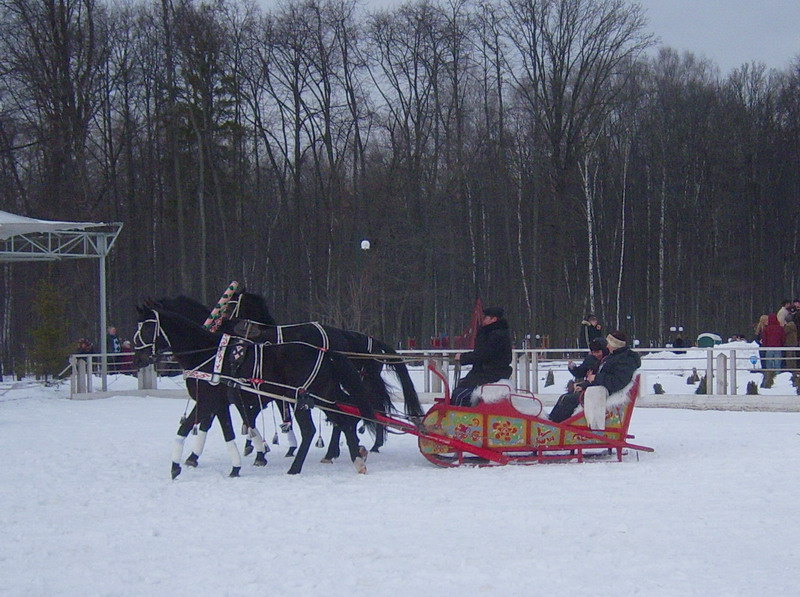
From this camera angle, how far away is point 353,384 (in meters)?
11.1

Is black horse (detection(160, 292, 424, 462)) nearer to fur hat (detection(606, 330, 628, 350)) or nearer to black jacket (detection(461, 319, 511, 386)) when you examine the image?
black jacket (detection(461, 319, 511, 386))

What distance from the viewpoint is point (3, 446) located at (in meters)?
13.6

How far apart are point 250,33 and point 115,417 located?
858 inches

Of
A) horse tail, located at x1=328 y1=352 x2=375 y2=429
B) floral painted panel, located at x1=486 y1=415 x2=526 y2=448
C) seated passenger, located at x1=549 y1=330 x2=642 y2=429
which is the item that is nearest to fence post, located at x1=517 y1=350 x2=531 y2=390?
seated passenger, located at x1=549 y1=330 x2=642 y2=429

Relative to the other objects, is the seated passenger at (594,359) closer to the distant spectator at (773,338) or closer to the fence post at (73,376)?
the distant spectator at (773,338)

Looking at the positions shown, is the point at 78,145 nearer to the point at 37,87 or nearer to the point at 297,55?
the point at 37,87

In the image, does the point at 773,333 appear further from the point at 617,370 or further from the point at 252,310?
the point at 252,310

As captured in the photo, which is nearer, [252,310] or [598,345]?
[252,310]

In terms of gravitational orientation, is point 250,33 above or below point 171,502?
above

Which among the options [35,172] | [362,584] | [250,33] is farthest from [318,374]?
[35,172]

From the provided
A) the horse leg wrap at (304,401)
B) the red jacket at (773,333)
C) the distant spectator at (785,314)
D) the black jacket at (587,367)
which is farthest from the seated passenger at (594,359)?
the distant spectator at (785,314)

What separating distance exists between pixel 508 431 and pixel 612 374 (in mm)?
1334

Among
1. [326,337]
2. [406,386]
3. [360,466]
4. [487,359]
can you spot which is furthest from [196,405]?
[487,359]

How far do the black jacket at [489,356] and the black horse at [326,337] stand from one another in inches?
33.7
